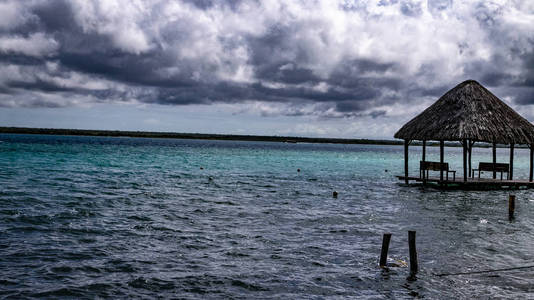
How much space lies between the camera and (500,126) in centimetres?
2716

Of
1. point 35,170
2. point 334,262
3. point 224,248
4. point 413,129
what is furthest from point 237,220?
point 35,170

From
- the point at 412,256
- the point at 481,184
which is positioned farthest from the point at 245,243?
the point at 481,184

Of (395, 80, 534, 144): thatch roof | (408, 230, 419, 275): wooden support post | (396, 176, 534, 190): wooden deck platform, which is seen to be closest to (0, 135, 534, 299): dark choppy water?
(408, 230, 419, 275): wooden support post

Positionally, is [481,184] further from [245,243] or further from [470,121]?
[245,243]

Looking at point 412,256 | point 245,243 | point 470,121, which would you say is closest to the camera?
point 412,256

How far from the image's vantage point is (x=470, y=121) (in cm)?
2695

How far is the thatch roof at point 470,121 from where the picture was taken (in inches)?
1041

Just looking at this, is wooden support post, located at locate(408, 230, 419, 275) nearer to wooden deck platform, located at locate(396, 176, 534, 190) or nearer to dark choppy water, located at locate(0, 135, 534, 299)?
dark choppy water, located at locate(0, 135, 534, 299)

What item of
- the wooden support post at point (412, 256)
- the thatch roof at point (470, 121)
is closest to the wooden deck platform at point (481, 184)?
the thatch roof at point (470, 121)

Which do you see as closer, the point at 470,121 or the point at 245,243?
the point at 245,243

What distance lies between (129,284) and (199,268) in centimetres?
177

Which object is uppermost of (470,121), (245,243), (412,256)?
(470,121)

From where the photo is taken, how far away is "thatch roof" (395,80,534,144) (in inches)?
1041

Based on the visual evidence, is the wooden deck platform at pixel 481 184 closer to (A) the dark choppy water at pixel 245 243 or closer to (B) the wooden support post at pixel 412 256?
(A) the dark choppy water at pixel 245 243
